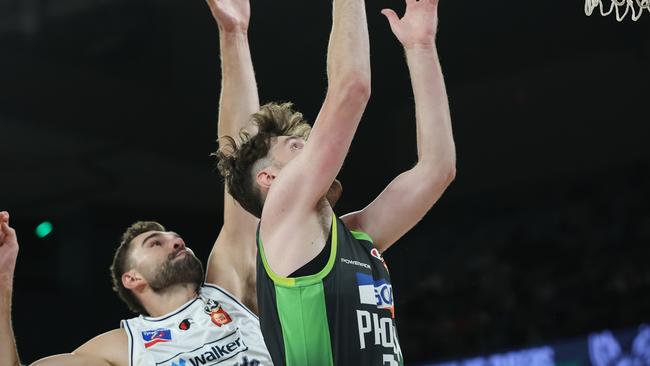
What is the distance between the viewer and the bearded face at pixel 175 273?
4289mm

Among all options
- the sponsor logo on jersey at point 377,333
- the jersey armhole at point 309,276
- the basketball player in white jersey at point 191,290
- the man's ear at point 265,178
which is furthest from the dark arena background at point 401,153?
the jersey armhole at point 309,276

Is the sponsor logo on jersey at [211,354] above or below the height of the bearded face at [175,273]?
below

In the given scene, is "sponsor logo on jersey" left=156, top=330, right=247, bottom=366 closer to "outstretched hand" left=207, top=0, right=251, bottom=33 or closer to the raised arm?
the raised arm

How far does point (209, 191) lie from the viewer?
13438 mm

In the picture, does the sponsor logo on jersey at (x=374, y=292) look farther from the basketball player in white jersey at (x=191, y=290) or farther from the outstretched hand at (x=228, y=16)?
the outstretched hand at (x=228, y=16)

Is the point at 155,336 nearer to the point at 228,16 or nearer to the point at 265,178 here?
the point at 265,178

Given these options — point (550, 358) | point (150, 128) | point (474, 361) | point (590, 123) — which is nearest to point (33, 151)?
point (150, 128)

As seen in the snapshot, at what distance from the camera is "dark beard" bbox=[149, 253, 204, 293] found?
429 cm

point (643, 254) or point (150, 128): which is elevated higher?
point (150, 128)

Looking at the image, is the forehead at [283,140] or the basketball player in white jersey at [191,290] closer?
the forehead at [283,140]

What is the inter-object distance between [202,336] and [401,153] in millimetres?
9947

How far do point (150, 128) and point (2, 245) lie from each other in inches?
331

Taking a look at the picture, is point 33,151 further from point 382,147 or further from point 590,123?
point 590,123

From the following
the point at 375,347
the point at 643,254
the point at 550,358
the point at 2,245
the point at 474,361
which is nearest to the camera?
the point at 375,347
